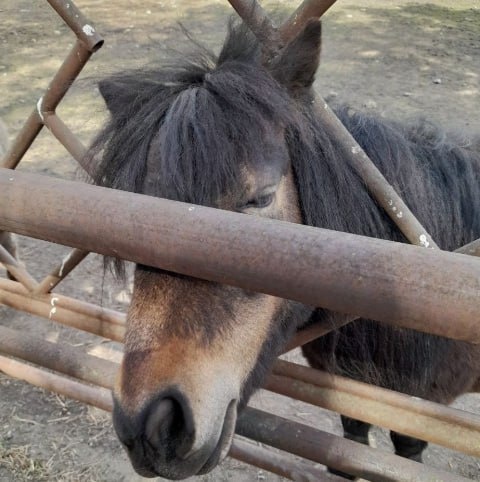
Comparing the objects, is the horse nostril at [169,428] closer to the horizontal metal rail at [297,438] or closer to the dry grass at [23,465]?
the horizontal metal rail at [297,438]

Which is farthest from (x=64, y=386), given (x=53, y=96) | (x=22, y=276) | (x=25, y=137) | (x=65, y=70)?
(x=65, y=70)

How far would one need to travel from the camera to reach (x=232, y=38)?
1737mm

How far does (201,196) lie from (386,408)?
94 centimetres

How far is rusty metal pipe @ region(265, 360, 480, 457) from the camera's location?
5.38 feet

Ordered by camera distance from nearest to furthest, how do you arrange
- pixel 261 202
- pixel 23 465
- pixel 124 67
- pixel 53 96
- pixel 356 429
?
1. pixel 261 202
2. pixel 53 96
3. pixel 356 429
4. pixel 23 465
5. pixel 124 67

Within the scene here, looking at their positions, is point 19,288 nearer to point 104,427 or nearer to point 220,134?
point 104,427

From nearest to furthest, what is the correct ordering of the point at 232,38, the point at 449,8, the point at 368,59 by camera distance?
the point at 232,38
the point at 368,59
the point at 449,8

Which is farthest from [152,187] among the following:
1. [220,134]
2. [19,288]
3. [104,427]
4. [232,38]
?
[104,427]

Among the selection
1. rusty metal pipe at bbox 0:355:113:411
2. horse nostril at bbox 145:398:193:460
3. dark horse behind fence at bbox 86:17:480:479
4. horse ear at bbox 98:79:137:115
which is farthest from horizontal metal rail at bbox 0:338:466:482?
horse ear at bbox 98:79:137:115

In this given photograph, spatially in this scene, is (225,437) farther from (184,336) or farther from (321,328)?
(321,328)

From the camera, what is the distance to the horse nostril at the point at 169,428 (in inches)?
48.4

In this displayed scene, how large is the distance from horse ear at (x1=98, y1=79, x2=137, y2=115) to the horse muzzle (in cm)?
94

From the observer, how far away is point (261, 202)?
4.99 ft

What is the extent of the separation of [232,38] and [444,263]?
1244 millimetres
